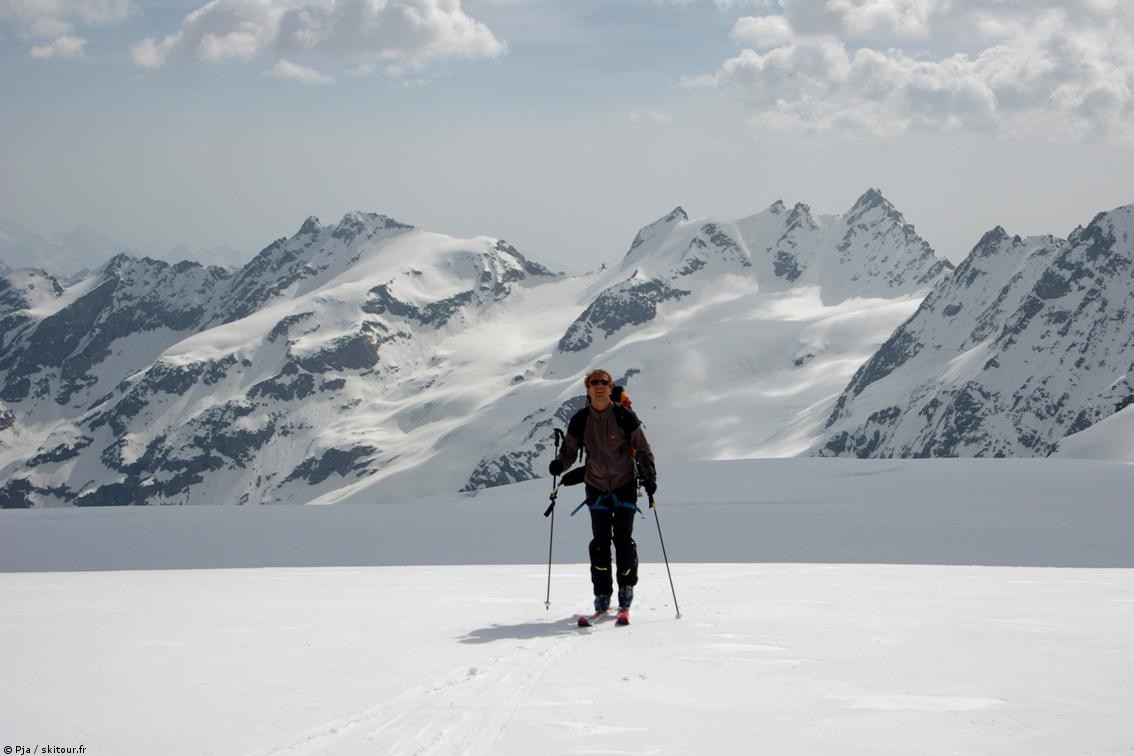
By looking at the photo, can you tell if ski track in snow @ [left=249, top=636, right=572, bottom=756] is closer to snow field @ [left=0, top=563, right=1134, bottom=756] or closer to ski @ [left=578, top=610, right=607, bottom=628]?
snow field @ [left=0, top=563, right=1134, bottom=756]

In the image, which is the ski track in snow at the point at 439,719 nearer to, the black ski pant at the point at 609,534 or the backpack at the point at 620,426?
the black ski pant at the point at 609,534

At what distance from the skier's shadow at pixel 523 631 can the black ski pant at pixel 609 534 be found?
52 cm

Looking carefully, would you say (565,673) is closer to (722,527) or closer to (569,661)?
(569,661)

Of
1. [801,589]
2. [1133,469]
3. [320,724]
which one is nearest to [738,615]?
[801,589]

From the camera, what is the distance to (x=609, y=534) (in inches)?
452

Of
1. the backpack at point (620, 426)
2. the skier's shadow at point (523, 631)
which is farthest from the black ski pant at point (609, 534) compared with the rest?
the skier's shadow at point (523, 631)

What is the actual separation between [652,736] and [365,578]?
993 centimetres

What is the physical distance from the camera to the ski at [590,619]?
10.4m

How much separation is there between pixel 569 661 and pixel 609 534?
121 inches

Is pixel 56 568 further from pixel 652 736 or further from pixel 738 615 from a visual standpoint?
pixel 652 736

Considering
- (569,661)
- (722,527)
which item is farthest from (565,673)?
(722,527)

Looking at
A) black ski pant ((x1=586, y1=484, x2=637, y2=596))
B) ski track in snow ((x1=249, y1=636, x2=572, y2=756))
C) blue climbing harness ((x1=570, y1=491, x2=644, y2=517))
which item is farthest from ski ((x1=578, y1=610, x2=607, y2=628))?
ski track in snow ((x1=249, y1=636, x2=572, y2=756))

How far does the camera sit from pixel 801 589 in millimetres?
13430

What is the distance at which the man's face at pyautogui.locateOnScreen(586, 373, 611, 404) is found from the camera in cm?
1150
